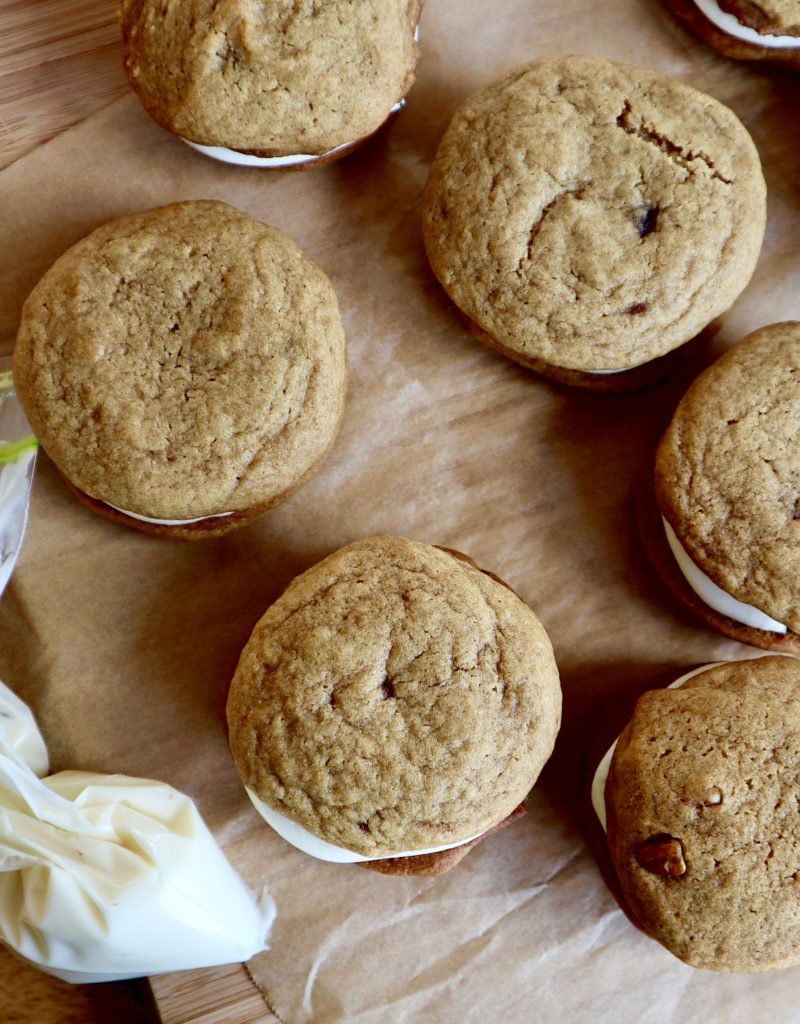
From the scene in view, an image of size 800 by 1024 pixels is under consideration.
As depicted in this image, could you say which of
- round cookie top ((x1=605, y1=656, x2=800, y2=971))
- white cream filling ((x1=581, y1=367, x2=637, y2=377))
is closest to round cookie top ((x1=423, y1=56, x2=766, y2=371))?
white cream filling ((x1=581, y1=367, x2=637, y2=377))

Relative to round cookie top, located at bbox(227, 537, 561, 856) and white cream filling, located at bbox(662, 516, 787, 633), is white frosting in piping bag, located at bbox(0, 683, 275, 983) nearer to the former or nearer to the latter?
round cookie top, located at bbox(227, 537, 561, 856)

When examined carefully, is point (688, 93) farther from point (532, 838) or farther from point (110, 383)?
point (532, 838)

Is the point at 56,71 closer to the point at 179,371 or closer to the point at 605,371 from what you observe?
the point at 179,371

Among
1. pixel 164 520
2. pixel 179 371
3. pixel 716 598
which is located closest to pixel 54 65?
pixel 179 371

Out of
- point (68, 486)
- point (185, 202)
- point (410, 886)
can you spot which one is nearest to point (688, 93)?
point (185, 202)

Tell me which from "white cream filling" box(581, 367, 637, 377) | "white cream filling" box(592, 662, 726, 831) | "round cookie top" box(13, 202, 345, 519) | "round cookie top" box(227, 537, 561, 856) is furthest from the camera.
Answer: "white cream filling" box(581, 367, 637, 377)

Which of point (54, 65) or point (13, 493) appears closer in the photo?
point (13, 493)
